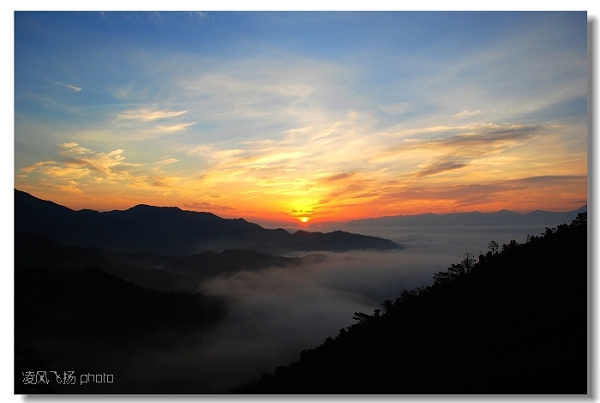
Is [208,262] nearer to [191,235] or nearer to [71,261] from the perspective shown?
[191,235]

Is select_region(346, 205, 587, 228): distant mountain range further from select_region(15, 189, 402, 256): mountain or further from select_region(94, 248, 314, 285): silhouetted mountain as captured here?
select_region(94, 248, 314, 285): silhouetted mountain

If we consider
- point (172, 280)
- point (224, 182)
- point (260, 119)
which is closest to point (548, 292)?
point (260, 119)

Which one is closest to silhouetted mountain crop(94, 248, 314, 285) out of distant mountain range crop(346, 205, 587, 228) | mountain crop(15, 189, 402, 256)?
mountain crop(15, 189, 402, 256)

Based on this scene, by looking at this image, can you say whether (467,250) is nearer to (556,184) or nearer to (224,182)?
(556,184)

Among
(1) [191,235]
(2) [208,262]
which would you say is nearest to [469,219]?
(2) [208,262]

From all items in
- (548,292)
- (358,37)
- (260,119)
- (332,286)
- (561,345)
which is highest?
(358,37)

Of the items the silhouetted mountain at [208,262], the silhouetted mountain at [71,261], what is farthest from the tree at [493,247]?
the silhouetted mountain at [208,262]
